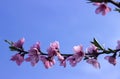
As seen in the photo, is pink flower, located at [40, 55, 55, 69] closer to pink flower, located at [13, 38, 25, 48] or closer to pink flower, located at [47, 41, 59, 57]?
pink flower, located at [47, 41, 59, 57]

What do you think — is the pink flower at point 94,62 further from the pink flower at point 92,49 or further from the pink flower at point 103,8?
the pink flower at point 103,8

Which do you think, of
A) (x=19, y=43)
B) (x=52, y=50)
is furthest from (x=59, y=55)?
(x=19, y=43)

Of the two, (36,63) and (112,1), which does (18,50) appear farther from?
(112,1)

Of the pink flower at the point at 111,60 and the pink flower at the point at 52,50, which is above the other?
the pink flower at the point at 52,50

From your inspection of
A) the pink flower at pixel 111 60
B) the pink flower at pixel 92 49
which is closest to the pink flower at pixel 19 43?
the pink flower at pixel 92 49

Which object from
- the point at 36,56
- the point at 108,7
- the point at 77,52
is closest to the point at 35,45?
the point at 36,56

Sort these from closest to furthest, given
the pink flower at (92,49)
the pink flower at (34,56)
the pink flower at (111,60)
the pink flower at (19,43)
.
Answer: the pink flower at (111,60) < the pink flower at (92,49) < the pink flower at (34,56) < the pink flower at (19,43)

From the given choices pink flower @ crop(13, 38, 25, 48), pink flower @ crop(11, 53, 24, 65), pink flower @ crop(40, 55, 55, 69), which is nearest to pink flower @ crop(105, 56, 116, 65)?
pink flower @ crop(40, 55, 55, 69)

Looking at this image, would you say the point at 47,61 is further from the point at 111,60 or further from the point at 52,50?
the point at 111,60
